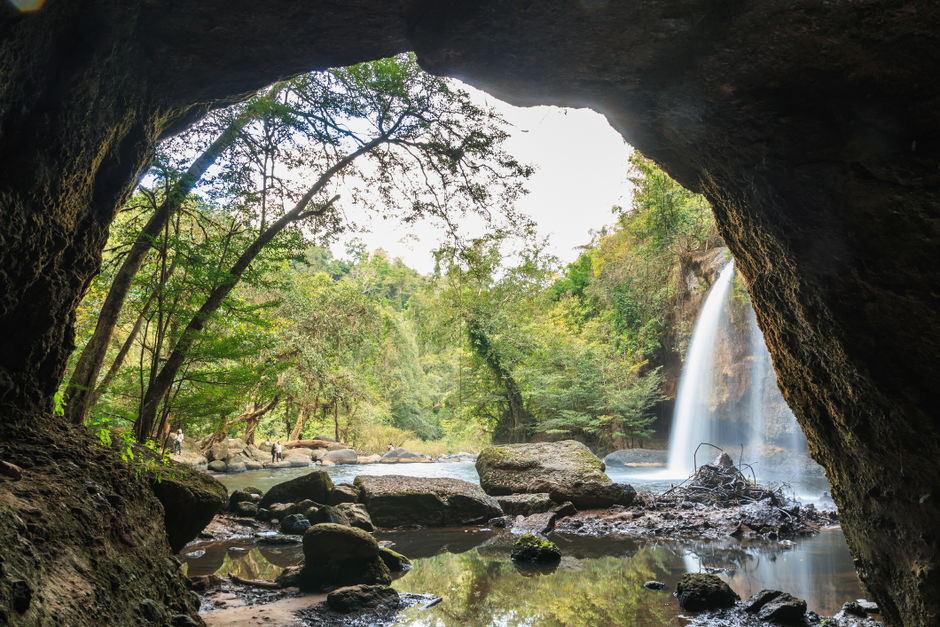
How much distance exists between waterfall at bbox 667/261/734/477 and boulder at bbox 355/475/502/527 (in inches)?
434

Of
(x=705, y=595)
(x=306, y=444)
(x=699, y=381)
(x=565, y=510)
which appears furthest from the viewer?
(x=306, y=444)

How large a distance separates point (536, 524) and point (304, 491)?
479 centimetres

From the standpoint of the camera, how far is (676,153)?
462 centimetres

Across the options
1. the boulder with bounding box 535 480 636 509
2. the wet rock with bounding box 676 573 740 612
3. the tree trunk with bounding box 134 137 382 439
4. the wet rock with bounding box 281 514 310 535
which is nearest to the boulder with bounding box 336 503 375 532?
the wet rock with bounding box 281 514 310 535

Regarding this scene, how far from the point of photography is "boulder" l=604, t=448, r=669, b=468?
2027cm

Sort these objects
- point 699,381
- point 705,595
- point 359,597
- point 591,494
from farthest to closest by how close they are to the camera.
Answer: point 699,381 → point 591,494 → point 359,597 → point 705,595

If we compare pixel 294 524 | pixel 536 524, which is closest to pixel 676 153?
pixel 536 524

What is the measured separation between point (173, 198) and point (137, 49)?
2671 mm

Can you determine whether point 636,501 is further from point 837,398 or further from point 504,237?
point 837,398

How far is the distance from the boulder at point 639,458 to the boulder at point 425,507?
485 inches

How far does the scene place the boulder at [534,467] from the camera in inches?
407

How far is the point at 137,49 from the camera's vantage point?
12.9 feet

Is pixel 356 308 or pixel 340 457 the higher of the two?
pixel 356 308

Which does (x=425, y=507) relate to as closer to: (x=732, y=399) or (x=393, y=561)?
(x=393, y=561)
